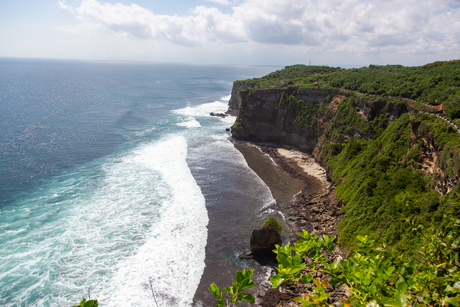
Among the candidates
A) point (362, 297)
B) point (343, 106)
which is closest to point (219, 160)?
point (343, 106)

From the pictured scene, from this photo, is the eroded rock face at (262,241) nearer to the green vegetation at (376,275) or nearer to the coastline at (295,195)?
the coastline at (295,195)

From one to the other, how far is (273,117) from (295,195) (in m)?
32.5

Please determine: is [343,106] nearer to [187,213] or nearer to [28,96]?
[187,213]

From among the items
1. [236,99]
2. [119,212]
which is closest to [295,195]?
[119,212]

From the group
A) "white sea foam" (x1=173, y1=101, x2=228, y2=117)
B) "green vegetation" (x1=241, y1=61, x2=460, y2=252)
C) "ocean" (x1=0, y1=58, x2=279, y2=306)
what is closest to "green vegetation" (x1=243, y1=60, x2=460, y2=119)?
"green vegetation" (x1=241, y1=61, x2=460, y2=252)

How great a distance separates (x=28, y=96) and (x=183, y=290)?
124 meters

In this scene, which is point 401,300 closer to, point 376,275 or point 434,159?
point 376,275

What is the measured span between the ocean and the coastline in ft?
8.93

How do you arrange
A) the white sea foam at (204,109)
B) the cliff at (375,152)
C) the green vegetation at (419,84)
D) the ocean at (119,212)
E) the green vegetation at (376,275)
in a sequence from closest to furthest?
the green vegetation at (376,275) → the cliff at (375,152) → the ocean at (119,212) → the green vegetation at (419,84) → the white sea foam at (204,109)

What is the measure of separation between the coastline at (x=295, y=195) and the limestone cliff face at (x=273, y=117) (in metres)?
4.41

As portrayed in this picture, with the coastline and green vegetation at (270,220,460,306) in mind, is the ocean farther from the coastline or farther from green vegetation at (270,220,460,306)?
green vegetation at (270,220,460,306)

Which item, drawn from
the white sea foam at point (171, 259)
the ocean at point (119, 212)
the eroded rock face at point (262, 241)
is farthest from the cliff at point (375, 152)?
the white sea foam at point (171, 259)

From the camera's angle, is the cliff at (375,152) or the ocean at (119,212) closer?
the cliff at (375,152)

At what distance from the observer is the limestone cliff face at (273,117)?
63.9m
